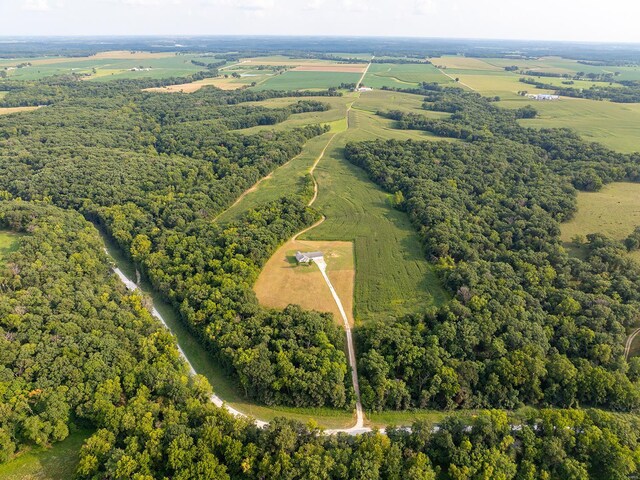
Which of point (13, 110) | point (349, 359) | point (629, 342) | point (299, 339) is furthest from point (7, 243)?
point (13, 110)

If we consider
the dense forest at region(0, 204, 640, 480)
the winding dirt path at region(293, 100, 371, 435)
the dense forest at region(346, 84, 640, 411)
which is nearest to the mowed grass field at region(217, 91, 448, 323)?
the winding dirt path at region(293, 100, 371, 435)

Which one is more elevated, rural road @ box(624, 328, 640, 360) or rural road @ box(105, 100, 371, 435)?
rural road @ box(624, 328, 640, 360)

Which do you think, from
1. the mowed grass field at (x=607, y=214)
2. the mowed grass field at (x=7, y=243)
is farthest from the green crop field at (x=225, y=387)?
the mowed grass field at (x=607, y=214)

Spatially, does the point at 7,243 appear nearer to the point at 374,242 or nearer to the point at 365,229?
the point at 365,229

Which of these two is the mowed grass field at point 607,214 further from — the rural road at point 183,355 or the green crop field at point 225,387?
the rural road at point 183,355

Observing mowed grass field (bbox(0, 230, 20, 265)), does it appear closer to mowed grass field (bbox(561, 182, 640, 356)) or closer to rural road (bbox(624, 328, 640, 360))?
rural road (bbox(624, 328, 640, 360))

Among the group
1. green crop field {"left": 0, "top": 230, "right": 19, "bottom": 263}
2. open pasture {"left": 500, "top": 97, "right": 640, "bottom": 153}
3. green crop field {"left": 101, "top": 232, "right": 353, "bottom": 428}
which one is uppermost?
open pasture {"left": 500, "top": 97, "right": 640, "bottom": 153}
